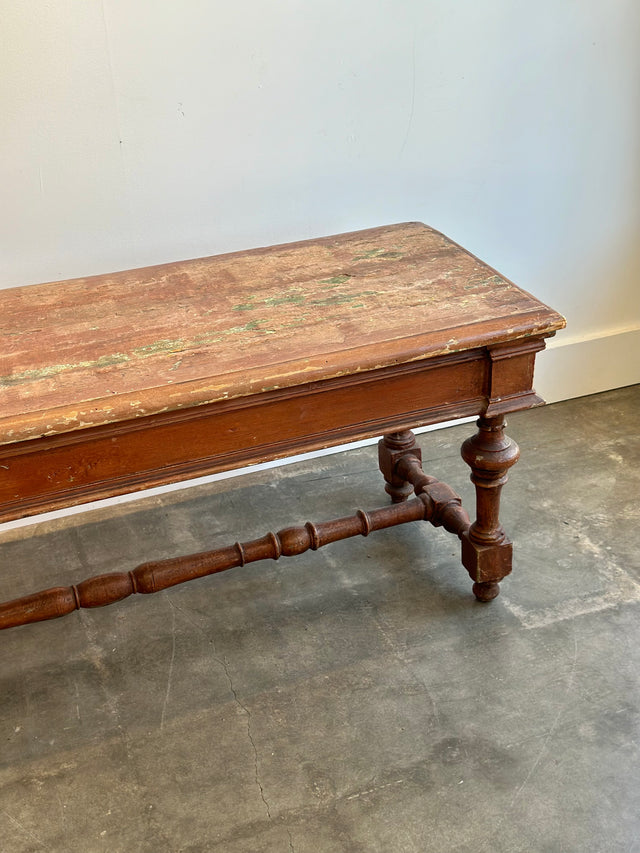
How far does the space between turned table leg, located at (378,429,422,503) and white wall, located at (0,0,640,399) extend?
70 cm

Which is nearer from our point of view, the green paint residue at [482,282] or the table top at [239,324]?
the table top at [239,324]

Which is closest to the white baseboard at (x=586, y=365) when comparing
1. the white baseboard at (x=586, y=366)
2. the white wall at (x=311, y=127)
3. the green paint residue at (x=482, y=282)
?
the white baseboard at (x=586, y=366)

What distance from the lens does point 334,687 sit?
88.8 inches

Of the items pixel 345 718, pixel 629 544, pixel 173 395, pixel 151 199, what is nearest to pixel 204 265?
pixel 151 199

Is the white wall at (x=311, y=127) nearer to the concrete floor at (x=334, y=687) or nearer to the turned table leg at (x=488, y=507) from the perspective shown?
the concrete floor at (x=334, y=687)

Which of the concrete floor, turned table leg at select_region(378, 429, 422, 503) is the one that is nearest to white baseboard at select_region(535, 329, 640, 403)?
the concrete floor

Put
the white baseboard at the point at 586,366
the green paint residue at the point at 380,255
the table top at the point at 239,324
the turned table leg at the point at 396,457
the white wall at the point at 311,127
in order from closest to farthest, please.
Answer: the table top at the point at 239,324 < the green paint residue at the point at 380,255 < the white wall at the point at 311,127 < the turned table leg at the point at 396,457 < the white baseboard at the point at 586,366

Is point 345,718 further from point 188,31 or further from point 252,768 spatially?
point 188,31

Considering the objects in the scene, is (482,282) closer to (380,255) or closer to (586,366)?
(380,255)

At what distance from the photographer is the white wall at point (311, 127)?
254 centimetres

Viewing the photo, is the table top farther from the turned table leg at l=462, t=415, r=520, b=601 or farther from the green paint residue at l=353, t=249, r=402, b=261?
A: the turned table leg at l=462, t=415, r=520, b=601

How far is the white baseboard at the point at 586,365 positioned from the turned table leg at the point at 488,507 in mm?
1118

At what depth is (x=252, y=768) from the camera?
2.06 metres

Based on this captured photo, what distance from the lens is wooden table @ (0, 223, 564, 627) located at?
185cm
